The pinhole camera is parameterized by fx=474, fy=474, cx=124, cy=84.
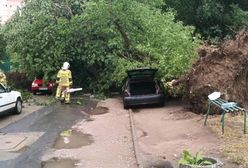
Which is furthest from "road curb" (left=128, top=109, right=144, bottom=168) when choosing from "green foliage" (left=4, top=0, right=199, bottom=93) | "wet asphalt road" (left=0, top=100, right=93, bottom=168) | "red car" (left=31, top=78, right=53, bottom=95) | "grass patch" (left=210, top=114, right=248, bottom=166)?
"red car" (left=31, top=78, right=53, bottom=95)

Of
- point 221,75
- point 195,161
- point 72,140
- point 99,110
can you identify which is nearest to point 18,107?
point 99,110

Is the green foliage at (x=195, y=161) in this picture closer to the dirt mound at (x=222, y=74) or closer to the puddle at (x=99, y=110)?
the dirt mound at (x=222, y=74)

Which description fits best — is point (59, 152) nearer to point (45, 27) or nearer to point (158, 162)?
point (158, 162)

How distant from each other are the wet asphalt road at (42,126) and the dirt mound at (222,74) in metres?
4.11

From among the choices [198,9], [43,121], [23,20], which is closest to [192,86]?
[43,121]

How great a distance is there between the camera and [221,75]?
1530 centimetres

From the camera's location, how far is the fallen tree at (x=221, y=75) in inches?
596

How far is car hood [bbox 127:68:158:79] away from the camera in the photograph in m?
18.5

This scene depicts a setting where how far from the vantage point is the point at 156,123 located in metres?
14.4

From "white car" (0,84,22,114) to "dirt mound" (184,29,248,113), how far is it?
632 centimetres

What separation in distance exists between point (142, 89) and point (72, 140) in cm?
719

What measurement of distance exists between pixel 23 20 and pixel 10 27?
165cm

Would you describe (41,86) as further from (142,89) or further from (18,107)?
(142,89)

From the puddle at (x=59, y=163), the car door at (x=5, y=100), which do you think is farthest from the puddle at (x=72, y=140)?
the car door at (x=5, y=100)
